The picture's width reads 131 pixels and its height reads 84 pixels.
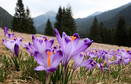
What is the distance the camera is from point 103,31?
5362 centimetres

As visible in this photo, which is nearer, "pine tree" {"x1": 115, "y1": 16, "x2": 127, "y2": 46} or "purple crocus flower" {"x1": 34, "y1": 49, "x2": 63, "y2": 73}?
"purple crocus flower" {"x1": 34, "y1": 49, "x2": 63, "y2": 73}

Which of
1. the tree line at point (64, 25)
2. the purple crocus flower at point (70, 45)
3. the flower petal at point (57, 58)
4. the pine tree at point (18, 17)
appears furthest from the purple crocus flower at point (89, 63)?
the pine tree at point (18, 17)

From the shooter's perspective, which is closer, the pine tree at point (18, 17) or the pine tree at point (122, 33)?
the pine tree at point (18, 17)

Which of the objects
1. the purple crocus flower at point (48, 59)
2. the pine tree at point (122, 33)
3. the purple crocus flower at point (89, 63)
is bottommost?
the purple crocus flower at point (89, 63)

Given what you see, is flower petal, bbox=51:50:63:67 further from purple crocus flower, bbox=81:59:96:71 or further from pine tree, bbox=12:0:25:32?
pine tree, bbox=12:0:25:32

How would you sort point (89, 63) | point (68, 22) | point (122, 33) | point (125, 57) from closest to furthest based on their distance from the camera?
point (89, 63), point (125, 57), point (68, 22), point (122, 33)

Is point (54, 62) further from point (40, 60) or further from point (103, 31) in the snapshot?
point (103, 31)

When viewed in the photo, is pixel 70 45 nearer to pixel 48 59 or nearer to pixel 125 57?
pixel 48 59

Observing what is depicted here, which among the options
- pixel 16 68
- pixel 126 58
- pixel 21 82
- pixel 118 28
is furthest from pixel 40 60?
pixel 118 28

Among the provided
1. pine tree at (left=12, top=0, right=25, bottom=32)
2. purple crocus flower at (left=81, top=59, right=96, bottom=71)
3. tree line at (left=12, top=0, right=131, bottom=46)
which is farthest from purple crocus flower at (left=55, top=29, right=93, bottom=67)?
pine tree at (left=12, top=0, right=25, bottom=32)

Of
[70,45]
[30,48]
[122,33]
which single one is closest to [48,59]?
[70,45]

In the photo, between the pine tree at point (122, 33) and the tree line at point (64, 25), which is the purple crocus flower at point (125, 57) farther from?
the pine tree at point (122, 33)

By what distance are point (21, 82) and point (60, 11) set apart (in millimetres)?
37117

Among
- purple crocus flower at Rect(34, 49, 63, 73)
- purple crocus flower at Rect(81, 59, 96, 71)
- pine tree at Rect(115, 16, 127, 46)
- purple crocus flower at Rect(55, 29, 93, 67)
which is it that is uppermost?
pine tree at Rect(115, 16, 127, 46)
